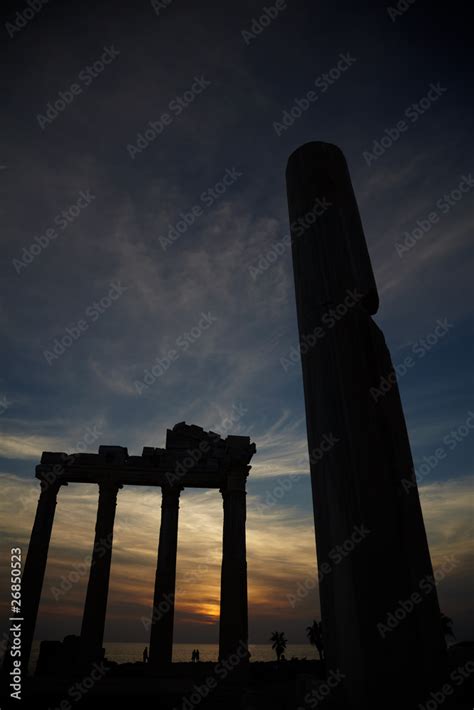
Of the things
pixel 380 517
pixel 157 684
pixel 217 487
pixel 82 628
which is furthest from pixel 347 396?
pixel 82 628

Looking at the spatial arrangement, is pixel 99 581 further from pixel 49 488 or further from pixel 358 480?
pixel 358 480

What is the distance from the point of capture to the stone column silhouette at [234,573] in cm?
2180

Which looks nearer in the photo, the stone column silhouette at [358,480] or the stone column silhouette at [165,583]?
the stone column silhouette at [358,480]

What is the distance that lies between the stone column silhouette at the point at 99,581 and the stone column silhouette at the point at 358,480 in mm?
26502

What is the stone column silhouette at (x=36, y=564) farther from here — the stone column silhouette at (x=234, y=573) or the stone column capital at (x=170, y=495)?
the stone column silhouette at (x=234, y=573)

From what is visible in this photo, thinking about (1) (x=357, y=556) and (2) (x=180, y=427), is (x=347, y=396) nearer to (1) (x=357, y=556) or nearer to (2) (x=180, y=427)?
(1) (x=357, y=556)

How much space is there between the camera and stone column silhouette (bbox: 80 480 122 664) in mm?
24172

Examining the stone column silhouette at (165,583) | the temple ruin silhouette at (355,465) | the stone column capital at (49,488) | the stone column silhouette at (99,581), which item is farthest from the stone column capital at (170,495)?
the temple ruin silhouette at (355,465)

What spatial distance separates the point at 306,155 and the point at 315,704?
478cm

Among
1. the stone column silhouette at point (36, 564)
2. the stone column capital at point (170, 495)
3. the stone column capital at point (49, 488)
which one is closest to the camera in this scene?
the stone column silhouette at point (36, 564)

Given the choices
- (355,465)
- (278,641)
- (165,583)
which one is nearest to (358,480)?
(355,465)

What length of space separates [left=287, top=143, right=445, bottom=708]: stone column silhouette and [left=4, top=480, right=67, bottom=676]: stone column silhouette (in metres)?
26.8

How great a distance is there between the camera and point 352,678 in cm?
255

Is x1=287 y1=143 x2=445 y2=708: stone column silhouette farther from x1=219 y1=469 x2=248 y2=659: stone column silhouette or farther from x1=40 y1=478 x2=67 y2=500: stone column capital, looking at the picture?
x1=40 y1=478 x2=67 y2=500: stone column capital
